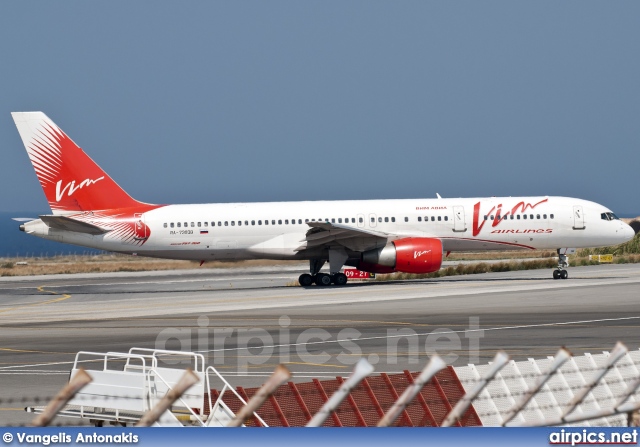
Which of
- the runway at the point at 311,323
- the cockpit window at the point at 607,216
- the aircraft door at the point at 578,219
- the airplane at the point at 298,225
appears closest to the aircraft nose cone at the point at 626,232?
the cockpit window at the point at 607,216

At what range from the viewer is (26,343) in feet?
96.6

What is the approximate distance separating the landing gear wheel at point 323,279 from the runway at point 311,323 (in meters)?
1.19

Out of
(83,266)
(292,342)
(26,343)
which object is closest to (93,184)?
(26,343)

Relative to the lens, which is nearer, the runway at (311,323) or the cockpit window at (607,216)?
the runway at (311,323)

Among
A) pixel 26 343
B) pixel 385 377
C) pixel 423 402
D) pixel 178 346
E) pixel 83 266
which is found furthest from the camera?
pixel 83 266

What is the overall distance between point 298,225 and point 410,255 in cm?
617

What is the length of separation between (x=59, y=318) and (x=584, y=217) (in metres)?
27.1

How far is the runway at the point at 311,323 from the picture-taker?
23.9 m

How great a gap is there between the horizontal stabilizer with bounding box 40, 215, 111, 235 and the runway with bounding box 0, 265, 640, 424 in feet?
10.4

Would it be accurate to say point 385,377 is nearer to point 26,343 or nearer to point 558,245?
point 26,343

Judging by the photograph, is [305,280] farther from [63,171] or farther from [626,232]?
[626,232]

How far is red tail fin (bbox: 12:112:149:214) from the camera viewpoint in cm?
4888

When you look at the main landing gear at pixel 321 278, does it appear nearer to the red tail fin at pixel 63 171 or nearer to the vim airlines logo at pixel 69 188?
the red tail fin at pixel 63 171

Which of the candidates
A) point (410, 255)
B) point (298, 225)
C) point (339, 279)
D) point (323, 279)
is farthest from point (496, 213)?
point (298, 225)
